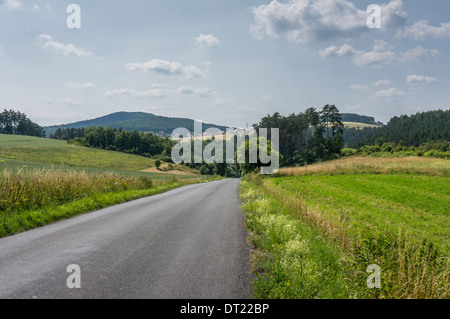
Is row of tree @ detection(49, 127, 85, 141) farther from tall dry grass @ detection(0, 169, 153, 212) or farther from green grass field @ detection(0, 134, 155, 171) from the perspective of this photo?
tall dry grass @ detection(0, 169, 153, 212)

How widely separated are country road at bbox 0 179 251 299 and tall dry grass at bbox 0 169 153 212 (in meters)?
2.58

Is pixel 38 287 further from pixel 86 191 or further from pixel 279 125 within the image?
pixel 279 125

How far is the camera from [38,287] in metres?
4.63

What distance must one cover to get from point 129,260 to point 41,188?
31.3 ft

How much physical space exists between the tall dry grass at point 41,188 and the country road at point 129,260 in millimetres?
2579

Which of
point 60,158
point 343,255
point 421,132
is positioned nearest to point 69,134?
point 60,158

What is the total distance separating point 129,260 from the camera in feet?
20.2

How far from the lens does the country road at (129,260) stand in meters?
4.64

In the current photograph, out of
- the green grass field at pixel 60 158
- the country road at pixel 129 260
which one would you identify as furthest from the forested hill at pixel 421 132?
the country road at pixel 129 260

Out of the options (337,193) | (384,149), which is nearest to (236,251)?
(337,193)

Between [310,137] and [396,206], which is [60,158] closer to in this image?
[310,137]

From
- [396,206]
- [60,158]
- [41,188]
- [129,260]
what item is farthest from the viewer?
[60,158]

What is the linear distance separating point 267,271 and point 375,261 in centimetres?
210

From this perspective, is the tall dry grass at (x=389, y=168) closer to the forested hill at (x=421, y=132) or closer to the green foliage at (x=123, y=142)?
the forested hill at (x=421, y=132)
